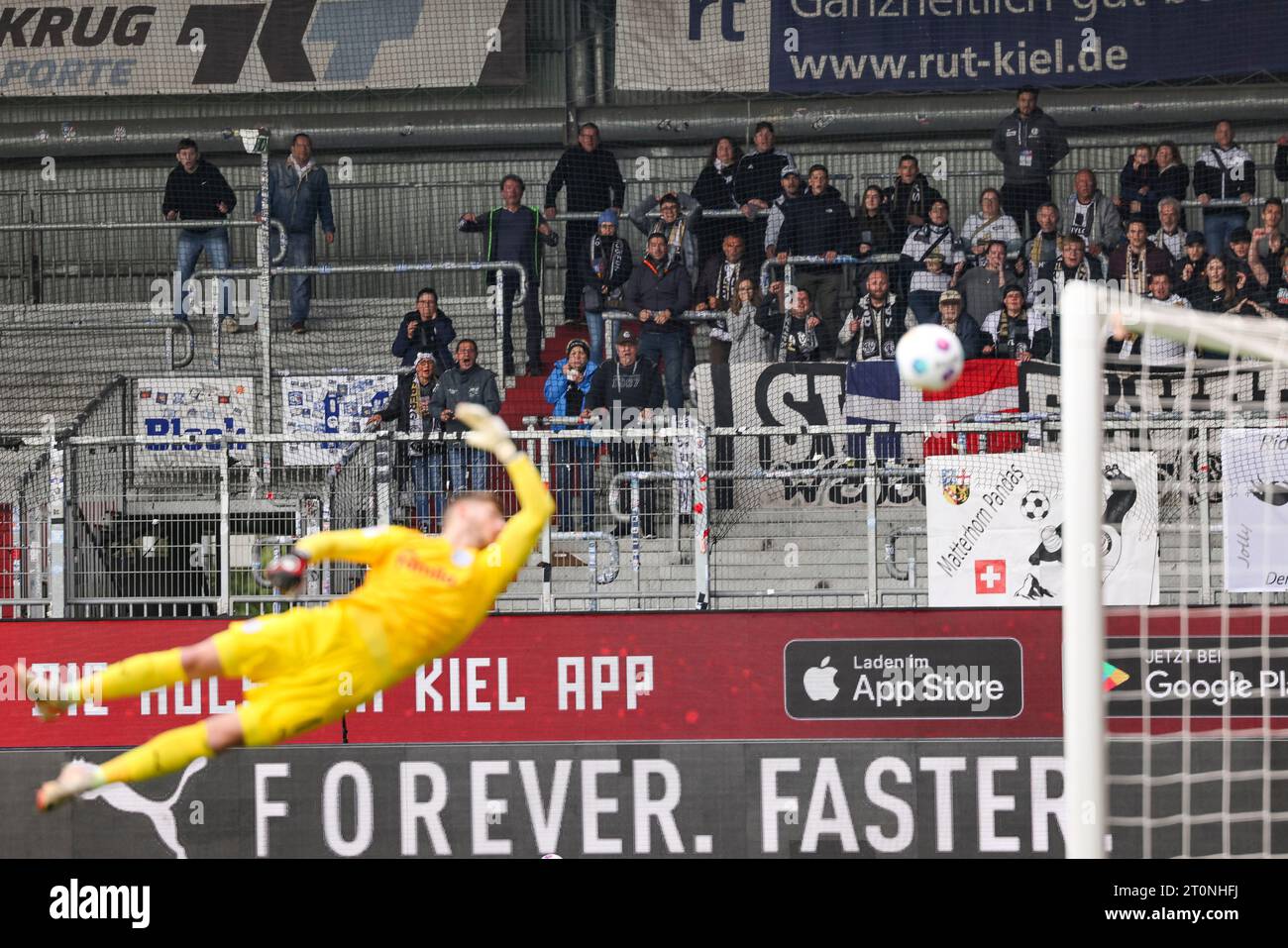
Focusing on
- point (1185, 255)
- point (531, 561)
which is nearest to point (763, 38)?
point (1185, 255)

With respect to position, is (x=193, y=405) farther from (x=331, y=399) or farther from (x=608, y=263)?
(x=608, y=263)

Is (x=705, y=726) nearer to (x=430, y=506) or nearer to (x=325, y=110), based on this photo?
(x=430, y=506)

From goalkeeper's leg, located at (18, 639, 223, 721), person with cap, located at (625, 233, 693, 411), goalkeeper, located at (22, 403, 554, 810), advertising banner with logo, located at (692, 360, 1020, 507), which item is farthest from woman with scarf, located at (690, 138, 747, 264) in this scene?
A: goalkeeper's leg, located at (18, 639, 223, 721)

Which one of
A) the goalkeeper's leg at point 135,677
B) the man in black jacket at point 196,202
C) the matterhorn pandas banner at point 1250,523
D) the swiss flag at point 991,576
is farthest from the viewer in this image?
the man in black jacket at point 196,202

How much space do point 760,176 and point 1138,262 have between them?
378cm

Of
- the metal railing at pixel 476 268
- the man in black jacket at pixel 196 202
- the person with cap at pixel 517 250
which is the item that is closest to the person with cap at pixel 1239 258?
the person with cap at pixel 517 250

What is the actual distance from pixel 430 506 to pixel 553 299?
7.29 meters

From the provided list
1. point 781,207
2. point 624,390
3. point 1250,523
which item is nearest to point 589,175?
point 781,207

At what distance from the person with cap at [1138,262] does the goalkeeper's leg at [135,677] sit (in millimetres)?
10348

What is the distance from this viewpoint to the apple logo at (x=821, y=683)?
12.0 metres

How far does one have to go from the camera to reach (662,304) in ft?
51.5

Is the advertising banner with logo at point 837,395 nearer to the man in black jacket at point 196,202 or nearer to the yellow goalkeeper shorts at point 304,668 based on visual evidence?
the man in black jacket at point 196,202

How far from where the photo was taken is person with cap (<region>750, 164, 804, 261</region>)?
16.6m

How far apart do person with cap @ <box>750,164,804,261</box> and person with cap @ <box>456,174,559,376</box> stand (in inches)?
85.5
